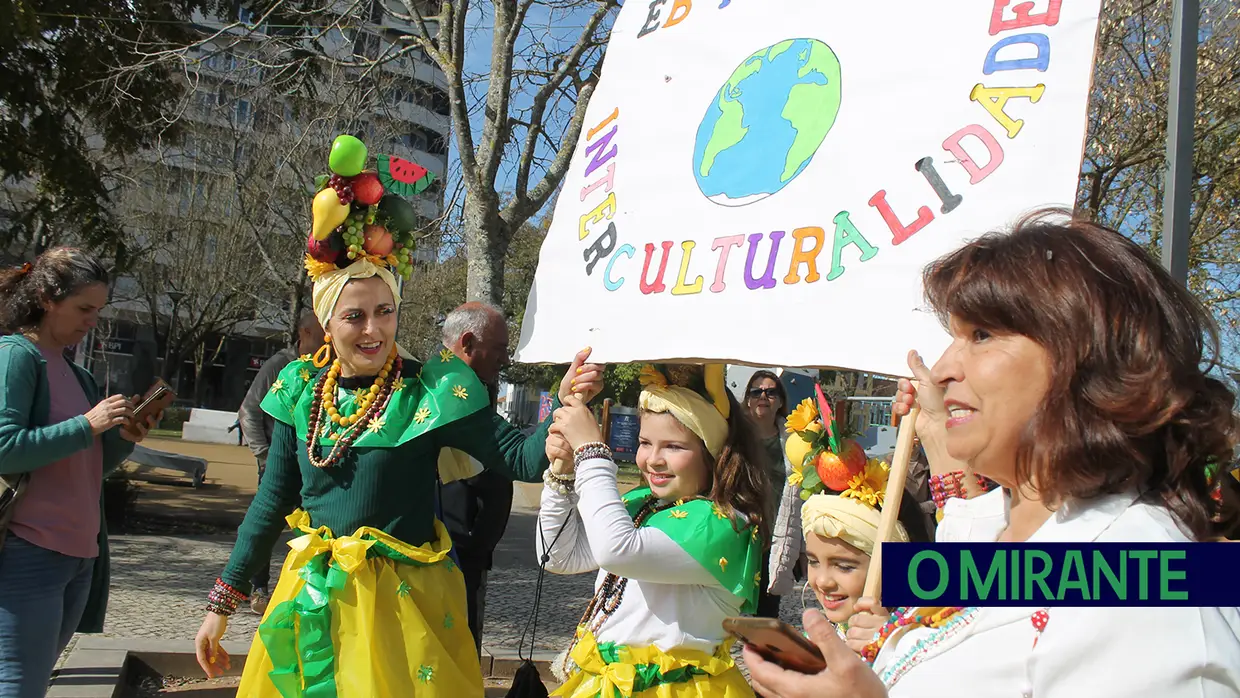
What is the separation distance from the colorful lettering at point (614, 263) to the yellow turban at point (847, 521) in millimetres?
792

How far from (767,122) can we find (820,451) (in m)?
0.93

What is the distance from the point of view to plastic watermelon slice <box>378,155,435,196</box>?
114 inches

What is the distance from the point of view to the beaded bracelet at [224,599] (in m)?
2.79

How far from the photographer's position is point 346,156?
2725 millimetres

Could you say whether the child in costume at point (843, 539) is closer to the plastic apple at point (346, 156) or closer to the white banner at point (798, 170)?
the white banner at point (798, 170)

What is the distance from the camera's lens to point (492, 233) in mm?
6867

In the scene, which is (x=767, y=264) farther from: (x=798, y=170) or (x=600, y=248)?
(x=600, y=248)

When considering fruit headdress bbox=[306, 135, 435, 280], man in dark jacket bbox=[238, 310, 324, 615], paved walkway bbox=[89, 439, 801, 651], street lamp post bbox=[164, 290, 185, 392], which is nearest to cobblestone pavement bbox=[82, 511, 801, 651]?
paved walkway bbox=[89, 439, 801, 651]

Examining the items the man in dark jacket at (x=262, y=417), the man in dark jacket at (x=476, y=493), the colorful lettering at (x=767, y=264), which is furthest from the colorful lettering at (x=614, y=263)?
the man in dark jacket at (x=262, y=417)

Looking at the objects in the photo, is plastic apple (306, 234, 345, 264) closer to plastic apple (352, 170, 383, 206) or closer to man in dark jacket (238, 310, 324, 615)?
plastic apple (352, 170, 383, 206)

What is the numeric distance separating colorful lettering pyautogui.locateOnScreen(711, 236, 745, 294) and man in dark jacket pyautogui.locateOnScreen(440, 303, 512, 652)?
182cm

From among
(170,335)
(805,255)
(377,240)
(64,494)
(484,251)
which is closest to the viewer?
(805,255)

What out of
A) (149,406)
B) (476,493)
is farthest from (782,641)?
(149,406)

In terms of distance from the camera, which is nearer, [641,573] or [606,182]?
[641,573]
